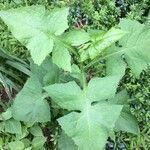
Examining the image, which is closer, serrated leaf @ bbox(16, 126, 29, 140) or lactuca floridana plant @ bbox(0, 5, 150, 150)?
lactuca floridana plant @ bbox(0, 5, 150, 150)

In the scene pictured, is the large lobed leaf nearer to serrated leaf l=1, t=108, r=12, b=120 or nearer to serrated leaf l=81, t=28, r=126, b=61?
serrated leaf l=81, t=28, r=126, b=61

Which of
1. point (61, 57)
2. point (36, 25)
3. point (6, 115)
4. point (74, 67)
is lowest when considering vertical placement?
point (6, 115)

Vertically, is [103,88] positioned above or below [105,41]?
below

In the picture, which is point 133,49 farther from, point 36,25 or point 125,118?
point 36,25

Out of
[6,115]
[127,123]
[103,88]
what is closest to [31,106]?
[6,115]

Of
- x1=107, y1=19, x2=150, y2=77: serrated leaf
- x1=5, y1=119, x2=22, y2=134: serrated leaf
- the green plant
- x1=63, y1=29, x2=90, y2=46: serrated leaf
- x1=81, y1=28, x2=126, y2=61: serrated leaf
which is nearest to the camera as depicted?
x1=81, y1=28, x2=126, y2=61: serrated leaf

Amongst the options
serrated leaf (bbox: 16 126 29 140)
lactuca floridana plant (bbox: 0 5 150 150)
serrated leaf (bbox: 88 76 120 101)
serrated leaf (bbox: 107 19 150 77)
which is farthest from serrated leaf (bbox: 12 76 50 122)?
serrated leaf (bbox: 107 19 150 77)

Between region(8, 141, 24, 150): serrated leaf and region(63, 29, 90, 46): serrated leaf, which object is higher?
region(63, 29, 90, 46): serrated leaf
